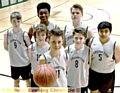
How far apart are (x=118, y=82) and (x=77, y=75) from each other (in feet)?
6.02

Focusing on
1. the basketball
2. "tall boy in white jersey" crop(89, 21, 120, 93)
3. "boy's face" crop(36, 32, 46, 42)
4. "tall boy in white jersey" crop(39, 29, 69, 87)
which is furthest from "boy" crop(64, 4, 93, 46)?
the basketball

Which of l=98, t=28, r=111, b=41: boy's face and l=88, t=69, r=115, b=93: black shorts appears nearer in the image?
l=98, t=28, r=111, b=41: boy's face

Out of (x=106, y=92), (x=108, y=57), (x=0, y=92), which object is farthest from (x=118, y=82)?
(x=0, y=92)

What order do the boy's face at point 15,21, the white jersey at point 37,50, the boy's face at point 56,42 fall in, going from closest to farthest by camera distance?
the boy's face at point 56,42
the white jersey at point 37,50
the boy's face at point 15,21

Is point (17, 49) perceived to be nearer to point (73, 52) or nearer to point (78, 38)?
point (73, 52)

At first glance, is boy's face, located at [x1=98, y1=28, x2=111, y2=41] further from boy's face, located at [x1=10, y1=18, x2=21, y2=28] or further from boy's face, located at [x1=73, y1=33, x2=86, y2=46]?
boy's face, located at [x1=10, y1=18, x2=21, y2=28]

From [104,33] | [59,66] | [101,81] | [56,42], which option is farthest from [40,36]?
[101,81]

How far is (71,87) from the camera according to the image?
9.72 feet

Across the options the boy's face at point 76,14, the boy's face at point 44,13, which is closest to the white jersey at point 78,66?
the boy's face at point 76,14

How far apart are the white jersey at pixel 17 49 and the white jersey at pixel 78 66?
0.80 metres

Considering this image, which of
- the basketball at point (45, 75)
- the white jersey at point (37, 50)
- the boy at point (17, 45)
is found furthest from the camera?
the boy at point (17, 45)

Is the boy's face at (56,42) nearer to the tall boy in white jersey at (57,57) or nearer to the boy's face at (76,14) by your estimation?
the tall boy in white jersey at (57,57)

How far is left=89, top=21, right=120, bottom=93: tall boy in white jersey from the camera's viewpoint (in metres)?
2.98

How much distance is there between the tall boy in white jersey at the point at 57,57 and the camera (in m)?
2.64
